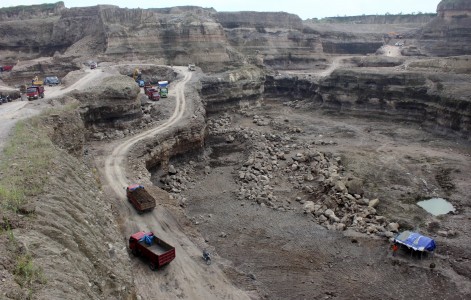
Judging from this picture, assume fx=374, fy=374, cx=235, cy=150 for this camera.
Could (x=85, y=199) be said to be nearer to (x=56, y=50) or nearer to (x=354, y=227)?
(x=354, y=227)

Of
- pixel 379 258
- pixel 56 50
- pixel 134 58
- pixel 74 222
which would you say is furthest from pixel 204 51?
pixel 74 222

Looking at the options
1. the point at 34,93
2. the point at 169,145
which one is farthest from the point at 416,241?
the point at 34,93

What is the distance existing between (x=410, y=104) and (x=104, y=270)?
183ft

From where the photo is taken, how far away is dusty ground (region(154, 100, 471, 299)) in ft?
78.8

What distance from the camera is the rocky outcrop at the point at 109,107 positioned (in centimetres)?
3925

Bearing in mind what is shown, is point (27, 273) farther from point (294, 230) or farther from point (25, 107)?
point (25, 107)

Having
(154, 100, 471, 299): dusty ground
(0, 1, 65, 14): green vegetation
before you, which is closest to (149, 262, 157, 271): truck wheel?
(154, 100, 471, 299): dusty ground

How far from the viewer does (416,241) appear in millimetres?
26750

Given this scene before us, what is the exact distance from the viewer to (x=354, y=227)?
30.3m

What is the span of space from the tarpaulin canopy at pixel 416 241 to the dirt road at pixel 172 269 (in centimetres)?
1276

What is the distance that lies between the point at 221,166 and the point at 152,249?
73.4 feet

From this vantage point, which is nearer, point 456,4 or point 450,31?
point 450,31

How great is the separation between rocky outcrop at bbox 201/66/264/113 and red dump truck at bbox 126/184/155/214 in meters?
35.7

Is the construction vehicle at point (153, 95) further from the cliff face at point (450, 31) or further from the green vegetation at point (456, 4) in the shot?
the green vegetation at point (456, 4)
